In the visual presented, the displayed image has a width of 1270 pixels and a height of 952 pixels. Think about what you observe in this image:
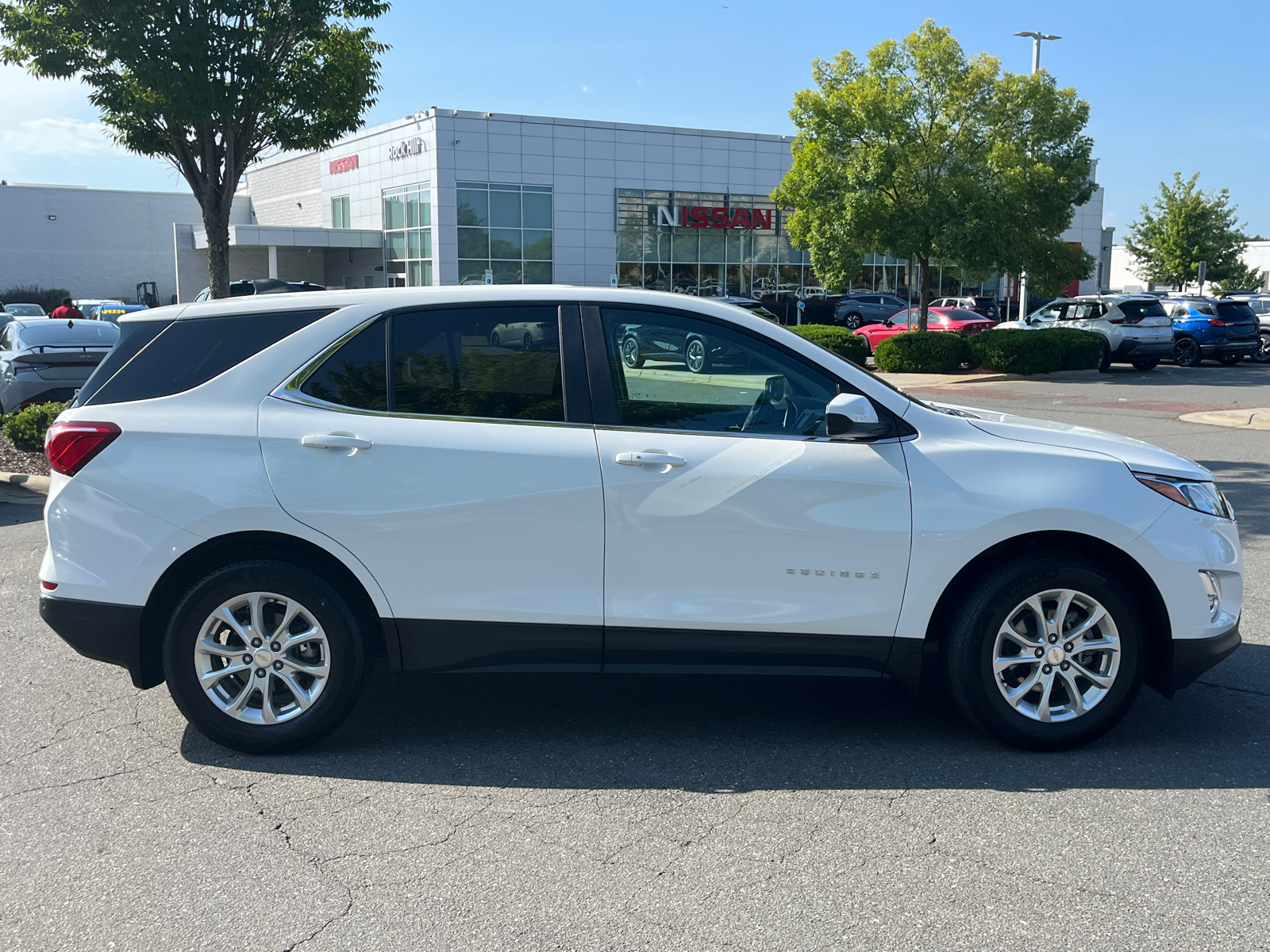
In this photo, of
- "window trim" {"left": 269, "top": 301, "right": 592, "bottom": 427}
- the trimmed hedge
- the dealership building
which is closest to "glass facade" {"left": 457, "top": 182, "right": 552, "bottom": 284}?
the dealership building

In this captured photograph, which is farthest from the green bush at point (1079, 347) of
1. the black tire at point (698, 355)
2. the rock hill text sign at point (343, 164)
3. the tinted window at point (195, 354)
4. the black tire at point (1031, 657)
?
the rock hill text sign at point (343, 164)

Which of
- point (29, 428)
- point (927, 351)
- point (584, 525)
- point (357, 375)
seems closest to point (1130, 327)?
point (927, 351)

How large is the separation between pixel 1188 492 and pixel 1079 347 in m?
22.9

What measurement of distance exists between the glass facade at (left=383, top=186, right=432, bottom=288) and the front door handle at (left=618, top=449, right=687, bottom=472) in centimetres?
4139

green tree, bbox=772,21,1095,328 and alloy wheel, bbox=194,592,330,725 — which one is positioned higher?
green tree, bbox=772,21,1095,328

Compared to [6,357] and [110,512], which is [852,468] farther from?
[6,357]

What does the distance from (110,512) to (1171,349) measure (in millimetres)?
27103

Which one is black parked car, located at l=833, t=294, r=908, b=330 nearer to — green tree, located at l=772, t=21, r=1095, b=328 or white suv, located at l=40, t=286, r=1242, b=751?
green tree, located at l=772, t=21, r=1095, b=328

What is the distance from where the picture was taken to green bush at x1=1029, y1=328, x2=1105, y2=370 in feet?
83.2

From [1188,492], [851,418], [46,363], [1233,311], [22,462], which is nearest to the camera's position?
[851,418]

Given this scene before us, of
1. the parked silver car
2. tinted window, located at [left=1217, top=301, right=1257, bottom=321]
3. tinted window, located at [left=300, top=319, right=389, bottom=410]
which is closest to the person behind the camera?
tinted window, located at [left=300, top=319, right=389, bottom=410]

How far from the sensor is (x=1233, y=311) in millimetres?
27391

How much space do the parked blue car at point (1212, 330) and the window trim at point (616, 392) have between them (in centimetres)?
2605

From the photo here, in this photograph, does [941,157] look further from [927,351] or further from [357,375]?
[357,375]
